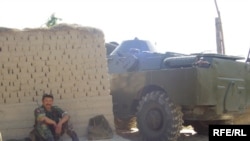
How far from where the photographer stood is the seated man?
7.45 metres

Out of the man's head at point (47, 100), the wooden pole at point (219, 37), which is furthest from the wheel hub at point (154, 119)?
the wooden pole at point (219, 37)

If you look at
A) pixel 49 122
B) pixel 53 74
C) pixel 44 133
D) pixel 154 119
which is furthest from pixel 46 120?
pixel 154 119

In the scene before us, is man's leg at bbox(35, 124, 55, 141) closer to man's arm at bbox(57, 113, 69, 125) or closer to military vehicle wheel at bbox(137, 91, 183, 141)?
man's arm at bbox(57, 113, 69, 125)

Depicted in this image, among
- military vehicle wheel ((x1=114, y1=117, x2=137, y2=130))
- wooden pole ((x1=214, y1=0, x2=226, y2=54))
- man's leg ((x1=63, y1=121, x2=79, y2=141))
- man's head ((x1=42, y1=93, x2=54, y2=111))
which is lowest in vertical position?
military vehicle wheel ((x1=114, y1=117, x2=137, y2=130))

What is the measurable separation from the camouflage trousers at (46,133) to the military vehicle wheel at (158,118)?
1.63 m

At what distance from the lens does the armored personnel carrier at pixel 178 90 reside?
780cm

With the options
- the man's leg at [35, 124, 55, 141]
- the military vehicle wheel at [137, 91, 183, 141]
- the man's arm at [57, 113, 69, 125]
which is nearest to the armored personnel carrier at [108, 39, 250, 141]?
the military vehicle wheel at [137, 91, 183, 141]

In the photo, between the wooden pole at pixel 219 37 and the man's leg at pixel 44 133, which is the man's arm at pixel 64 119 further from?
the wooden pole at pixel 219 37

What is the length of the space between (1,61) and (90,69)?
175 centimetres

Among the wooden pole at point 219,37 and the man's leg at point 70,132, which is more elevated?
the wooden pole at point 219,37

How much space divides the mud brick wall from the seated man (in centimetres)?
71

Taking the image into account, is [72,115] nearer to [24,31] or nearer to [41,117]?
[41,117]

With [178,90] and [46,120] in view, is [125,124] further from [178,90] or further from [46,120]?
[46,120]

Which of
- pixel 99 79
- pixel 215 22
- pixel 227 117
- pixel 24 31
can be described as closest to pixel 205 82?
pixel 227 117
